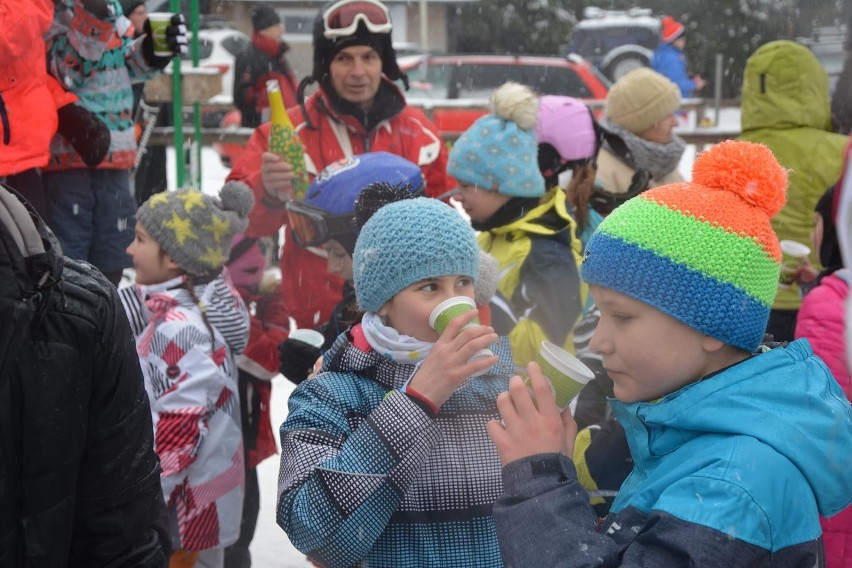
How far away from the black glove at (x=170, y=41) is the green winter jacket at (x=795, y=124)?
2862mm

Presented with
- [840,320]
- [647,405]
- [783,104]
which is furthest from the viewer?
[783,104]

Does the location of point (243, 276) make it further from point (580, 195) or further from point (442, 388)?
point (442, 388)

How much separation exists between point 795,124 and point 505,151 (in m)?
2.16

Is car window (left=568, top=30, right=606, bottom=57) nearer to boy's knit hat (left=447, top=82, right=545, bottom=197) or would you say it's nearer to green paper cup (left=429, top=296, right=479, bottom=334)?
boy's knit hat (left=447, top=82, right=545, bottom=197)

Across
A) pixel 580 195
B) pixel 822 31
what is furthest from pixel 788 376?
pixel 822 31

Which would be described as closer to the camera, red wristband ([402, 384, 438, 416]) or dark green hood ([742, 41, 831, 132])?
red wristband ([402, 384, 438, 416])

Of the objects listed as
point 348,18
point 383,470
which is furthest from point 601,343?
point 348,18

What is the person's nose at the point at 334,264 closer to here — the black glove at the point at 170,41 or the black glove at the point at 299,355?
the black glove at the point at 299,355

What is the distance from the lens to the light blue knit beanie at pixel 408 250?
7.20 feet

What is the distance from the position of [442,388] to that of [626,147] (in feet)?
9.35

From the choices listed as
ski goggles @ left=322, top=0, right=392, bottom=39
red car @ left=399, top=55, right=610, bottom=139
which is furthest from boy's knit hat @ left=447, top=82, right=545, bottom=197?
red car @ left=399, top=55, right=610, bottom=139

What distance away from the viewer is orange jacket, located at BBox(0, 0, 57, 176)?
134 inches

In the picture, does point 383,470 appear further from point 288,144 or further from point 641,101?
point 641,101

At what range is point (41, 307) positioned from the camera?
5.01ft
